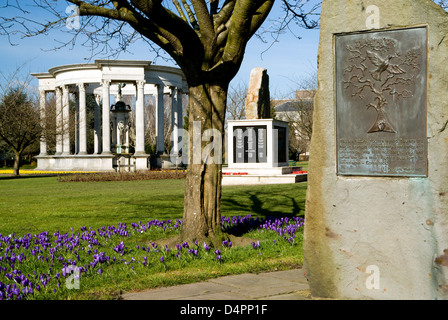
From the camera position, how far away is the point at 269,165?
2128cm

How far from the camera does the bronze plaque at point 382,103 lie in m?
4.31

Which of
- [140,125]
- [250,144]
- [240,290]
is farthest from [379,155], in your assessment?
[140,125]

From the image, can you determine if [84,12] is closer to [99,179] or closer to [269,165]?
[269,165]

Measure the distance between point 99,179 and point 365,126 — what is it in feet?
76.0

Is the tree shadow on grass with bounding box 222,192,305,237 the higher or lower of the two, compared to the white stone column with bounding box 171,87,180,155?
lower

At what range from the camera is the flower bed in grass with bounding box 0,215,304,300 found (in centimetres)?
483

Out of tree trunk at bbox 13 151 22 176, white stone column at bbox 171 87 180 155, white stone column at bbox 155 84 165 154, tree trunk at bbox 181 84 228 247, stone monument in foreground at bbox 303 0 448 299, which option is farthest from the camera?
white stone column at bbox 171 87 180 155

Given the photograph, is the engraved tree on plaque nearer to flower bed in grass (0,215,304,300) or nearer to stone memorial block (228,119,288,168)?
flower bed in grass (0,215,304,300)

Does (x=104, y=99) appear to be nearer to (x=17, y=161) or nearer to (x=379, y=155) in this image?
(x=17, y=161)

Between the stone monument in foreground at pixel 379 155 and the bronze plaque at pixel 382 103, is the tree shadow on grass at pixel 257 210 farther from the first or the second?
the bronze plaque at pixel 382 103

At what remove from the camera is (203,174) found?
679cm

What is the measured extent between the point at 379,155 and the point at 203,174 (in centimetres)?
297

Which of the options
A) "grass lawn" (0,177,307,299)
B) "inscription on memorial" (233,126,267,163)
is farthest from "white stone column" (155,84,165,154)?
"grass lawn" (0,177,307,299)

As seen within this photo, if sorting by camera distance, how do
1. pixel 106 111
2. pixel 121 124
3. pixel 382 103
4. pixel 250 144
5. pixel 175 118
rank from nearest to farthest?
pixel 382 103 < pixel 250 144 < pixel 121 124 < pixel 106 111 < pixel 175 118
